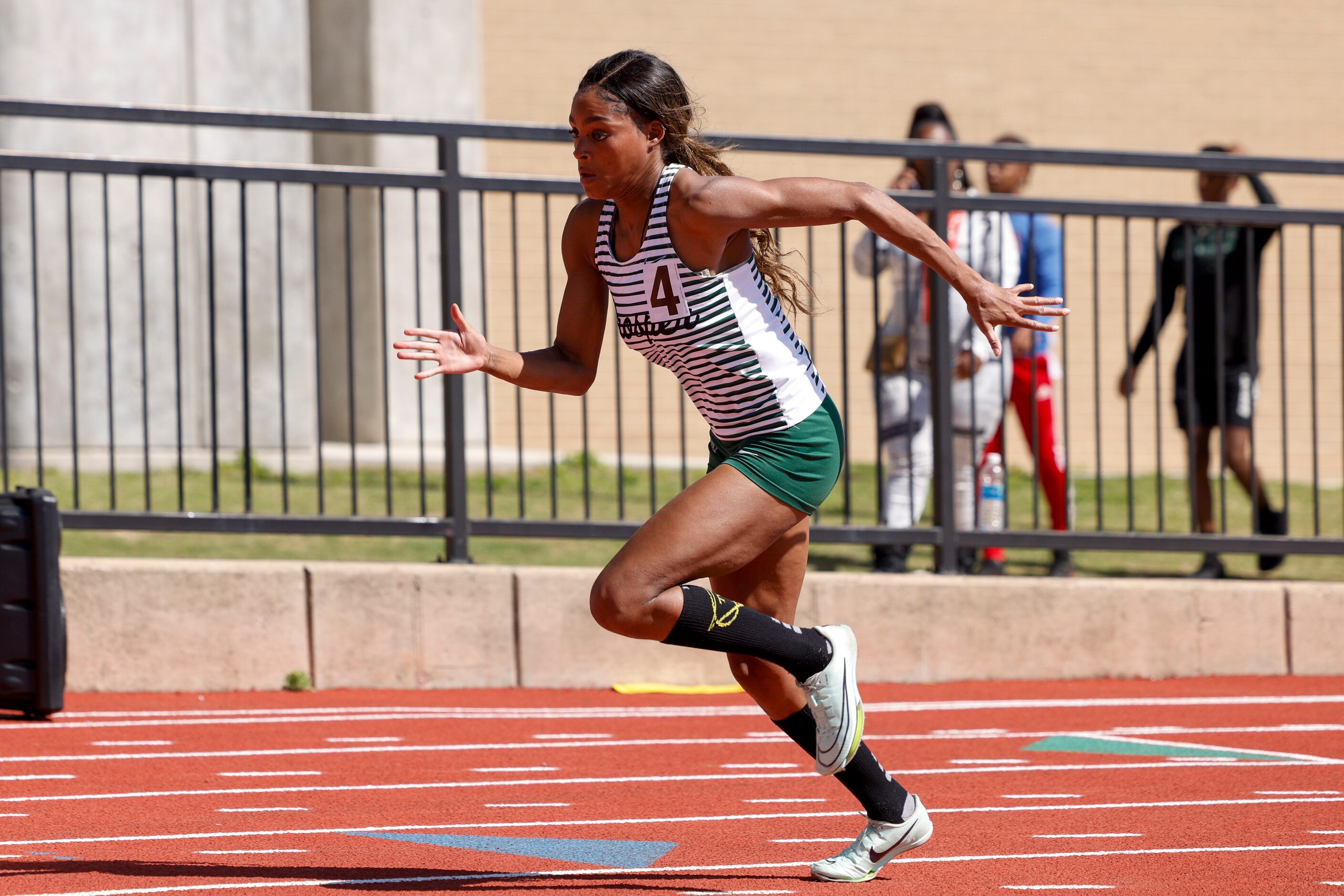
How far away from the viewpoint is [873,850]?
4180 millimetres

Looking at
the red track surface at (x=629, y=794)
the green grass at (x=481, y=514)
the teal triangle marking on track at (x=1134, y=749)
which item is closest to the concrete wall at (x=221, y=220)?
the green grass at (x=481, y=514)

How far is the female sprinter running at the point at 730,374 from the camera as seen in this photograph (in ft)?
13.1

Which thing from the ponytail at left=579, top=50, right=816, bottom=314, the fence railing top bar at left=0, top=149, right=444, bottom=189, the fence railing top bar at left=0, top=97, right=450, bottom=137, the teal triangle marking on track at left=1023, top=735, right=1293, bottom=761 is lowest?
the teal triangle marking on track at left=1023, top=735, right=1293, bottom=761

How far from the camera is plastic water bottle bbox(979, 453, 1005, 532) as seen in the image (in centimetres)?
815

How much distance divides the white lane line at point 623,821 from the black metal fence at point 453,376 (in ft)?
7.77

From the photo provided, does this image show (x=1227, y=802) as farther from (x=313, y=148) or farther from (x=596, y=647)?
(x=313, y=148)

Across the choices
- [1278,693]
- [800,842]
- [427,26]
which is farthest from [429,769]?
[427,26]

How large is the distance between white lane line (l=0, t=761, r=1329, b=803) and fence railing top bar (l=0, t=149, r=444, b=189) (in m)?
2.75

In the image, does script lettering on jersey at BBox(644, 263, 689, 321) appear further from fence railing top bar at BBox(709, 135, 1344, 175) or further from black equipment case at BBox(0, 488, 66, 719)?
fence railing top bar at BBox(709, 135, 1344, 175)

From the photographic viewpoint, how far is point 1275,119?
655 inches

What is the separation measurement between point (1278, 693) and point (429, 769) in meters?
3.79

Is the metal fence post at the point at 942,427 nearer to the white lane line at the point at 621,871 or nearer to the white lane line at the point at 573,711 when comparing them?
the white lane line at the point at 573,711

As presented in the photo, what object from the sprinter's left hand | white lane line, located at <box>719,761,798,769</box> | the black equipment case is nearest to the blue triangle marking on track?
white lane line, located at <box>719,761,798,769</box>

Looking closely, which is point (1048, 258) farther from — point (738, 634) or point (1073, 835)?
point (738, 634)
